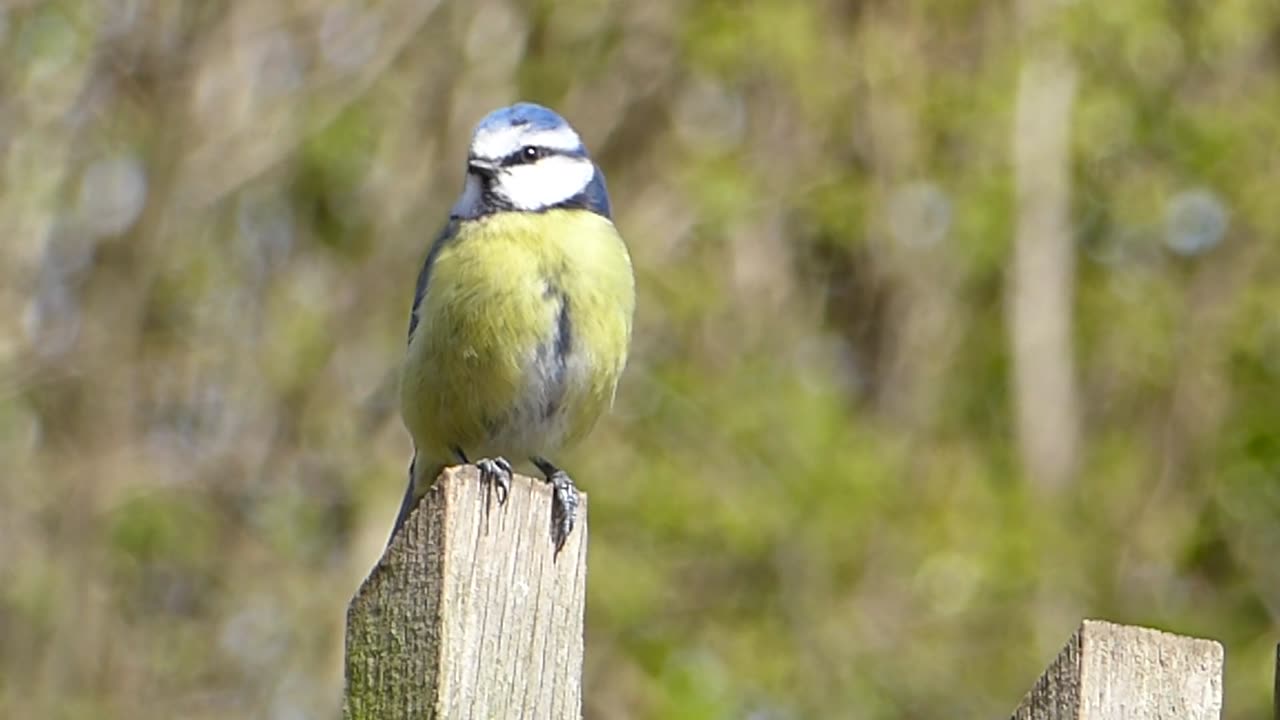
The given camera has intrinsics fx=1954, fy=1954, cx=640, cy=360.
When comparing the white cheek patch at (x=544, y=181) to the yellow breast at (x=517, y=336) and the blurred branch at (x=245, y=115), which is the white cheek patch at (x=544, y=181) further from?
the blurred branch at (x=245, y=115)

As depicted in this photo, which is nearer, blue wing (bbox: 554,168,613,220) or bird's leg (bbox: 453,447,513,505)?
bird's leg (bbox: 453,447,513,505)

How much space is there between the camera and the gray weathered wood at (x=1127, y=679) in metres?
1.73

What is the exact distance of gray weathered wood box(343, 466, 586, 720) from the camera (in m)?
1.58

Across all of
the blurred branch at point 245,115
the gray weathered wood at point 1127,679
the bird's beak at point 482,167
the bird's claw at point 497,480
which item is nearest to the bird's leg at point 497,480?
the bird's claw at point 497,480

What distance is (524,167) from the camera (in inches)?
149

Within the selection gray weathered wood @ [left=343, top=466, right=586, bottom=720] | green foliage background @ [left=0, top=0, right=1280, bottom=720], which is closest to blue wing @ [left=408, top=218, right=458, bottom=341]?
gray weathered wood @ [left=343, top=466, right=586, bottom=720]

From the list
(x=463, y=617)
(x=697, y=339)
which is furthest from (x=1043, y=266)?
(x=463, y=617)

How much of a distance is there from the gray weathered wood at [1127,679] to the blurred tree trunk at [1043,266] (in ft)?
16.8

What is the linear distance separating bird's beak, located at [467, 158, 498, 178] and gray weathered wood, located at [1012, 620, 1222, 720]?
2.20 meters

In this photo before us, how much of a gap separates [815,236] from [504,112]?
11.0ft

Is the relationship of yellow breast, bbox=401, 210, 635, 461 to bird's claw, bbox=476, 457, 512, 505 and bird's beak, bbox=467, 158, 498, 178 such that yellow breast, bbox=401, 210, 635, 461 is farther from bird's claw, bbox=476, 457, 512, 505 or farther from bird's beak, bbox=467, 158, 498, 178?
bird's claw, bbox=476, 457, 512, 505

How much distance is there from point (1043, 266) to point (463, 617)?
5.62 metres

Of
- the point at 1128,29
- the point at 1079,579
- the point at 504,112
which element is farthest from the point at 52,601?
the point at 1128,29

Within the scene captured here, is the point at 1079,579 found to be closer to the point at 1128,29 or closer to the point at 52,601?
the point at 1128,29
